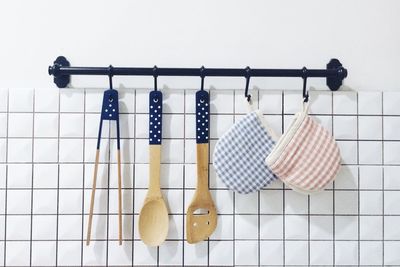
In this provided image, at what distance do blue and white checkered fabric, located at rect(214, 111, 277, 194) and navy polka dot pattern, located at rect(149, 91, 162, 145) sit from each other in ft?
0.53

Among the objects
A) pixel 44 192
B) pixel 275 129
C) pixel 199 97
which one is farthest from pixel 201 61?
pixel 44 192

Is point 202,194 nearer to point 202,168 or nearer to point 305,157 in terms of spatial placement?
point 202,168

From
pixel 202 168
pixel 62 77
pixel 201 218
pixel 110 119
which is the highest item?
pixel 62 77

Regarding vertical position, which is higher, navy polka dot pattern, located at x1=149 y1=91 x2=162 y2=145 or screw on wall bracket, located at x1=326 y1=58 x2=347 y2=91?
screw on wall bracket, located at x1=326 y1=58 x2=347 y2=91

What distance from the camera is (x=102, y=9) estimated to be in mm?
1204

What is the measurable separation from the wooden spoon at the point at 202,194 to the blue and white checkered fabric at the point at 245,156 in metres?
0.04

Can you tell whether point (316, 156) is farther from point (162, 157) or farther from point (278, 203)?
point (162, 157)

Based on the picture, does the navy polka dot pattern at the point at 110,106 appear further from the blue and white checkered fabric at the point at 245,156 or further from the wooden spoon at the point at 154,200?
the blue and white checkered fabric at the point at 245,156

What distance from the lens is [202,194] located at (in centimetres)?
117

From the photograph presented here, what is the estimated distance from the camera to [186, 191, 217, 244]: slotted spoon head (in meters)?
1.16

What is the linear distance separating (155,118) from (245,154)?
0.86 ft

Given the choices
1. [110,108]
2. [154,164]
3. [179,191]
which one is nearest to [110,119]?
[110,108]

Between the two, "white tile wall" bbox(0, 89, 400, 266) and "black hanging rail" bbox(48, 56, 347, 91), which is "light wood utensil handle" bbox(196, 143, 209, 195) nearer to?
"white tile wall" bbox(0, 89, 400, 266)

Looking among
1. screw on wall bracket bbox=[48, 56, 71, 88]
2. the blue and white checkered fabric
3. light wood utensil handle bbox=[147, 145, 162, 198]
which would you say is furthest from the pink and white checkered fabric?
screw on wall bracket bbox=[48, 56, 71, 88]
